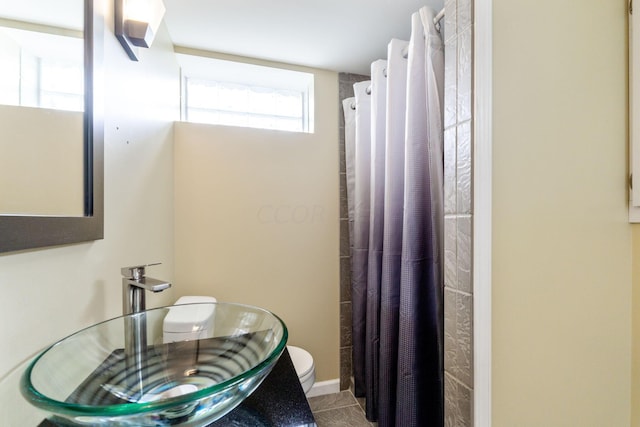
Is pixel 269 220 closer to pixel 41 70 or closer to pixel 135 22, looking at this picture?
pixel 135 22

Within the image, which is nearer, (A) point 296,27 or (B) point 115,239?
(B) point 115,239

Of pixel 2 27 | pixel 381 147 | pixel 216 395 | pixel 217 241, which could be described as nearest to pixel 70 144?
pixel 2 27

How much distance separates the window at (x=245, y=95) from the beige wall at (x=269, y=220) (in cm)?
25

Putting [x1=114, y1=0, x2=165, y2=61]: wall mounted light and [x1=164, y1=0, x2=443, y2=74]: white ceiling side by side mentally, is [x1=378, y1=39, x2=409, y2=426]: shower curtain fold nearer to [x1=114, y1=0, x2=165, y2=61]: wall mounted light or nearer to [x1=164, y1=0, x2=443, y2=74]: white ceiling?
[x1=164, y1=0, x2=443, y2=74]: white ceiling

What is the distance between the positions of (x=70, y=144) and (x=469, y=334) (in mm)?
1234

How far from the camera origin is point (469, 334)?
0.88m

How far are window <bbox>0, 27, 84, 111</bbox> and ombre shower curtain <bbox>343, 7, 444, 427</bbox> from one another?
3.88ft

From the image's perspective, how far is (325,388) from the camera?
200 cm

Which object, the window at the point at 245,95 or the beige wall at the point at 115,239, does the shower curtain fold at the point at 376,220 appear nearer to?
the window at the point at 245,95

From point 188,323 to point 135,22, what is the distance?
3.48 ft

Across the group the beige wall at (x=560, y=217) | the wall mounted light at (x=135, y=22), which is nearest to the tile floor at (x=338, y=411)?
the beige wall at (x=560, y=217)

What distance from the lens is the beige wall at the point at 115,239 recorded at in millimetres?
542

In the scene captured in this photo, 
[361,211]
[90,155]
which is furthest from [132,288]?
[361,211]

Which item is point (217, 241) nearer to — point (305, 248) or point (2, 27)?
point (305, 248)
